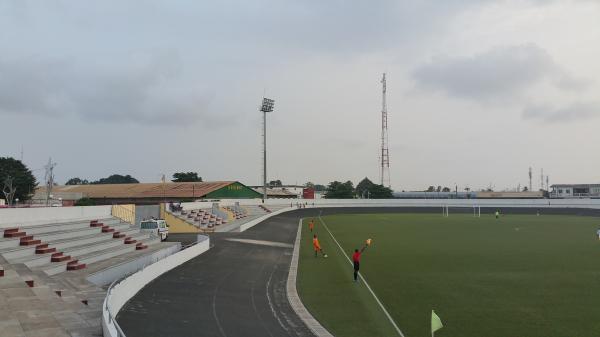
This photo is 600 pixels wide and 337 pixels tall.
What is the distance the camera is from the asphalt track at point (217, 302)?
12.8 meters

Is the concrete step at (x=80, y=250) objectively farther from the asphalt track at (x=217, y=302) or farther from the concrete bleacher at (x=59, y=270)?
the asphalt track at (x=217, y=302)

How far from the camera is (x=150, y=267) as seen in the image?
1917 centimetres

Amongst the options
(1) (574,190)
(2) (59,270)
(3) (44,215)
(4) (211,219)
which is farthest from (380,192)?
(2) (59,270)

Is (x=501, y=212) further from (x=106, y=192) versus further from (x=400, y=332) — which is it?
(x=400, y=332)

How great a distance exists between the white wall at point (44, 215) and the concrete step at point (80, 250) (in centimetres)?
314

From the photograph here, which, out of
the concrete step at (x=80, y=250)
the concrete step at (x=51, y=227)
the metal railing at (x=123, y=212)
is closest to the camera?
the concrete step at (x=80, y=250)

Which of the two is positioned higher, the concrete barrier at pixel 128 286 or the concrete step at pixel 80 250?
the concrete step at pixel 80 250

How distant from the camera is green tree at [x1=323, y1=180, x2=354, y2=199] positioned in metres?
150

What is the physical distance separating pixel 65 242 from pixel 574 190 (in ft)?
641

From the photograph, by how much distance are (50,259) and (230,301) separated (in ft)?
26.1

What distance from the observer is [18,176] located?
85.7 metres

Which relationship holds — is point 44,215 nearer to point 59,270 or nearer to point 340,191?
point 59,270

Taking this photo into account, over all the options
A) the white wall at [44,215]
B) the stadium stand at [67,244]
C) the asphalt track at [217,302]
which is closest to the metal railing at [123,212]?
the white wall at [44,215]

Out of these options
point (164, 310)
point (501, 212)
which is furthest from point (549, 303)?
point (501, 212)
